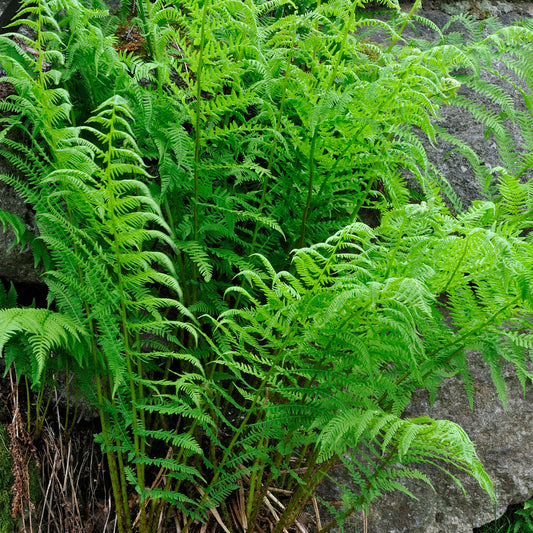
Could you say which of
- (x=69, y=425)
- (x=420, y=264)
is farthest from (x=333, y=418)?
(x=69, y=425)

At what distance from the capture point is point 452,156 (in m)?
2.44

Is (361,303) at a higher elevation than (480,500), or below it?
higher

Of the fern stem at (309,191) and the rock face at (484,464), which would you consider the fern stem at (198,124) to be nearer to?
the fern stem at (309,191)

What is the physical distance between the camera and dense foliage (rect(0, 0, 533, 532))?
119cm

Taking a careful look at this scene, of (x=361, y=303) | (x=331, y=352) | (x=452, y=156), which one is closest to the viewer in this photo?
(x=361, y=303)

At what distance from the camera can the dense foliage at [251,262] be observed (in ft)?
3.89

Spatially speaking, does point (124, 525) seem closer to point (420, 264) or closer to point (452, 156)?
point (420, 264)

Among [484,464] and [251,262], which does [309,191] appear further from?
[484,464]

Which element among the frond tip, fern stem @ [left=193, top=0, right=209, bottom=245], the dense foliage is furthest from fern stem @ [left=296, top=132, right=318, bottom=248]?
the frond tip

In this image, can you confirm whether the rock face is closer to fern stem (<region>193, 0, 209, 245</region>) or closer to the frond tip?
fern stem (<region>193, 0, 209, 245</region>)

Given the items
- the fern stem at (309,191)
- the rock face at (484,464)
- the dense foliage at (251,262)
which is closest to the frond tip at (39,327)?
the dense foliage at (251,262)

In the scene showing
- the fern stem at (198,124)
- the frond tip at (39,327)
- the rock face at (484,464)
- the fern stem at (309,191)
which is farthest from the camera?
the rock face at (484,464)

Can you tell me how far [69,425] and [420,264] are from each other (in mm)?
1287

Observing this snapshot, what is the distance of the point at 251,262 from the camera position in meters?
1.62
